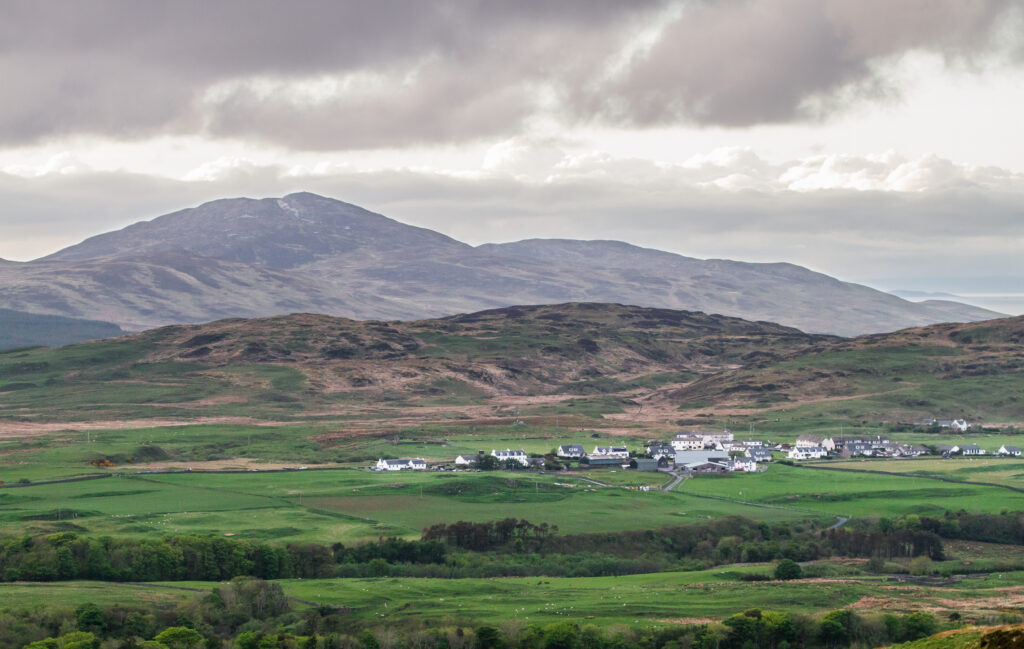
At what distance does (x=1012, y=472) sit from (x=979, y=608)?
2747 inches

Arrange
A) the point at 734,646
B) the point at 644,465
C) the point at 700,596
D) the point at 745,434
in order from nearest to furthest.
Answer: the point at 734,646
the point at 700,596
the point at 644,465
the point at 745,434

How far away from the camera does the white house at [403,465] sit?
149625 mm

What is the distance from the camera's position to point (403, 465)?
15062cm

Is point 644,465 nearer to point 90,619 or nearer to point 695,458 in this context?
point 695,458

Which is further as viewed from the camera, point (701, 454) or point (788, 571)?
point (701, 454)

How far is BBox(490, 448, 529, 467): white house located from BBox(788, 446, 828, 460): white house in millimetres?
38590

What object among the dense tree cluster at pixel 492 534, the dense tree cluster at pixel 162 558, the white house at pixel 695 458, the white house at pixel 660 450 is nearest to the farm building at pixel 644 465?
the white house at pixel 660 450

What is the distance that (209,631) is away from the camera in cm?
7481

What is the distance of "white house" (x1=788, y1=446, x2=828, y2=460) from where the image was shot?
163m

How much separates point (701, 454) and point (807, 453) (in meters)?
16.9

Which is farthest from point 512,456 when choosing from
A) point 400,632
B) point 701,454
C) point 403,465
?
point 400,632

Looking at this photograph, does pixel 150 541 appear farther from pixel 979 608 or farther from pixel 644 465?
pixel 644 465

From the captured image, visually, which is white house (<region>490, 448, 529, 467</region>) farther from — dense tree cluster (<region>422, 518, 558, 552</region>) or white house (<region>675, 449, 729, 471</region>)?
dense tree cluster (<region>422, 518, 558, 552</region>)

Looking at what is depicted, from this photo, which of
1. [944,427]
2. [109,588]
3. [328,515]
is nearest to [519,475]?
[328,515]
